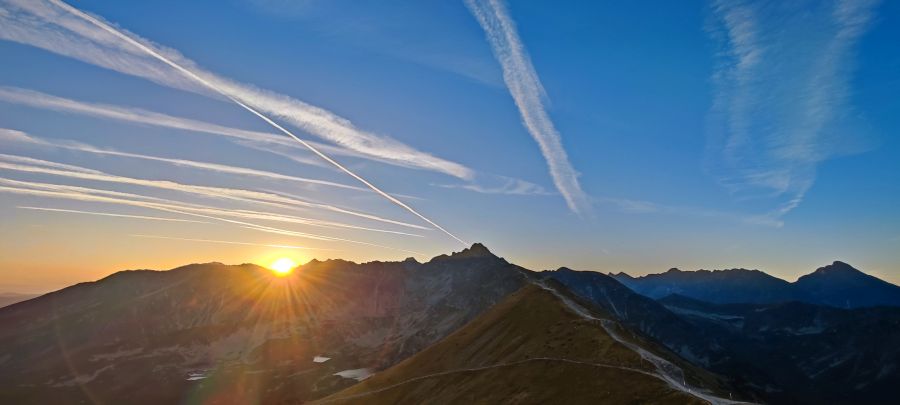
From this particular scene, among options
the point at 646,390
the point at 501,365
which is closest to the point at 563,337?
the point at 501,365

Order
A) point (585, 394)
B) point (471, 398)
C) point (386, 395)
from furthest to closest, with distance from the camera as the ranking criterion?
point (386, 395), point (471, 398), point (585, 394)

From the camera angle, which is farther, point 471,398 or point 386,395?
point 386,395

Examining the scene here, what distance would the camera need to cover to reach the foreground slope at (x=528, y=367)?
8081 cm

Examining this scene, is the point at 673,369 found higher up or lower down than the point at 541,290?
lower down

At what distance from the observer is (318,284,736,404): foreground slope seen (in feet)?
265

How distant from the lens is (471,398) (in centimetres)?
10362

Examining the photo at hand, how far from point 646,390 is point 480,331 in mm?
81167

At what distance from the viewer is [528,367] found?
104875 mm

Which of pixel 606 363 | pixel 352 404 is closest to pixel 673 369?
pixel 606 363

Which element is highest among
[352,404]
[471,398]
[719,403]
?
[719,403]

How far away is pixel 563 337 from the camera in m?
114

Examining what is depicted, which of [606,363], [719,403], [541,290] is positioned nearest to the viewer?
[719,403]

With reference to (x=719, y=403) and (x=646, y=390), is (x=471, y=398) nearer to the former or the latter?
(x=646, y=390)

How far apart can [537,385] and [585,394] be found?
14.3 metres
